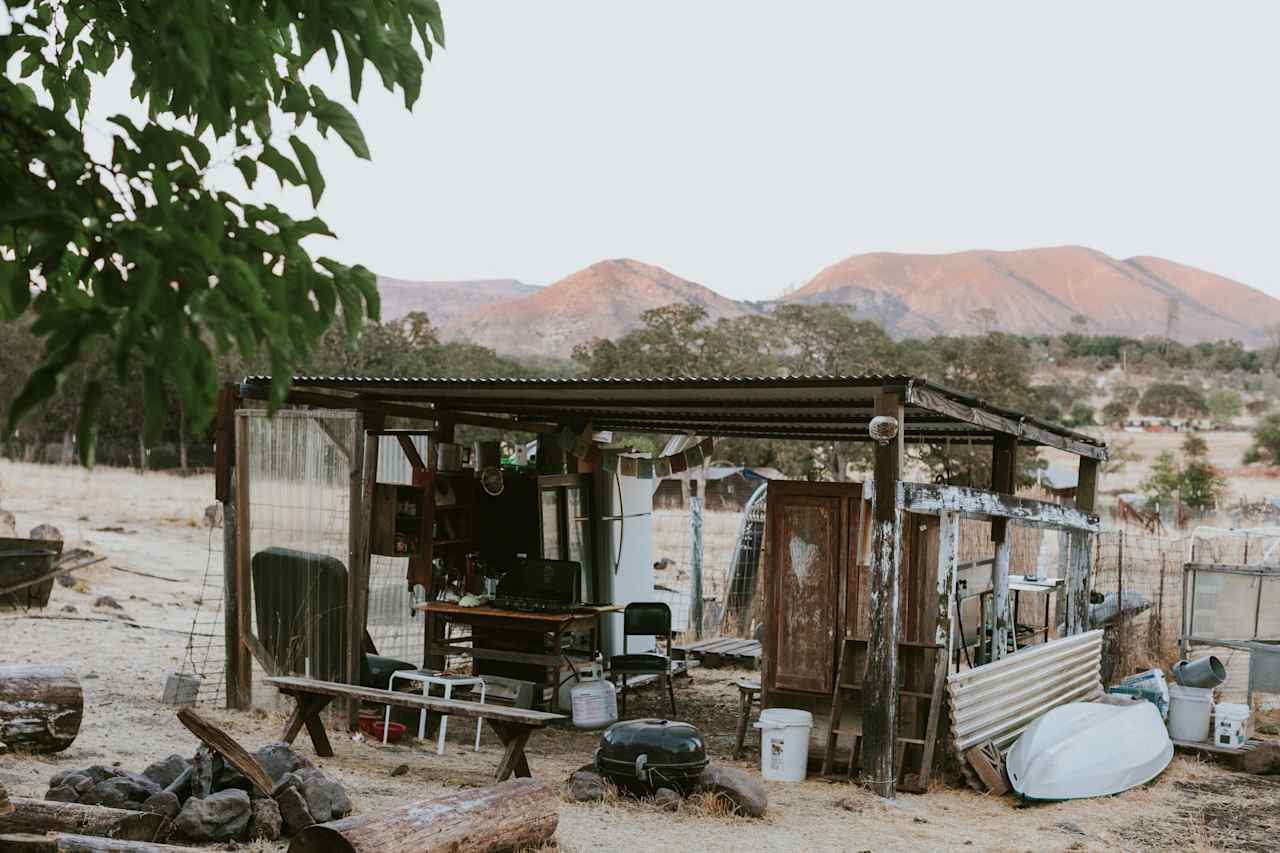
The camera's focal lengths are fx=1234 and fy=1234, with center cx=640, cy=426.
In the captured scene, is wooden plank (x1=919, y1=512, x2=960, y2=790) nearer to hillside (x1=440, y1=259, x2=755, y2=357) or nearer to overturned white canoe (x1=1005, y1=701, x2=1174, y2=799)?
overturned white canoe (x1=1005, y1=701, x2=1174, y2=799)

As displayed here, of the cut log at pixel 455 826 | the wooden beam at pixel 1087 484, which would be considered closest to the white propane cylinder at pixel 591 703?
the cut log at pixel 455 826

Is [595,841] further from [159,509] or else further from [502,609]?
[159,509]

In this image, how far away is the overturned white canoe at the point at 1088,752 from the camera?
289 inches

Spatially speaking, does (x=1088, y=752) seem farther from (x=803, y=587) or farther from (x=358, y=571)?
(x=358, y=571)

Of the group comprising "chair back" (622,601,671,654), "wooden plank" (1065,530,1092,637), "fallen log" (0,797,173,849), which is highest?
"wooden plank" (1065,530,1092,637)

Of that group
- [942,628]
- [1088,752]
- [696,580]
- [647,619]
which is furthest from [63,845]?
[696,580]

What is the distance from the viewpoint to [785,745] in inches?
299

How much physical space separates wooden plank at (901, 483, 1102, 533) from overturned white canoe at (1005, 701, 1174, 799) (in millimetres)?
1391

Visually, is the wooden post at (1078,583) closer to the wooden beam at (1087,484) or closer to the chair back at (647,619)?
the wooden beam at (1087,484)

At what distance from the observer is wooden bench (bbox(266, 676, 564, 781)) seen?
656cm

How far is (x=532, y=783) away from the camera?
5.85 m

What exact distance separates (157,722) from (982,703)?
215 inches

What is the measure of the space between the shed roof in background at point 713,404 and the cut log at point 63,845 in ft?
12.4

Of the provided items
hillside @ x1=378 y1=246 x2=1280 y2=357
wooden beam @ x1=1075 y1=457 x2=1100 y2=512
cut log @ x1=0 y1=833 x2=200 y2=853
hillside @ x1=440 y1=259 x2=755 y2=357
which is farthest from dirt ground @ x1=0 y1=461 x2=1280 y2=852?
hillside @ x1=440 y1=259 x2=755 y2=357
